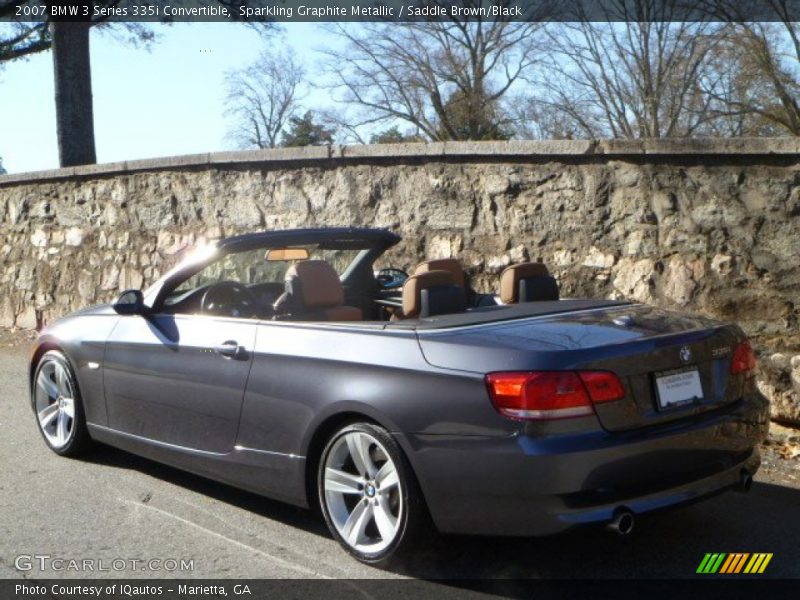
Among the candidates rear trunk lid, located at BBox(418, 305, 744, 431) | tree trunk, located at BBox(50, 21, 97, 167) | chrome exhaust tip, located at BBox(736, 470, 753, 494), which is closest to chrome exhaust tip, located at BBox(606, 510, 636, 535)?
rear trunk lid, located at BBox(418, 305, 744, 431)

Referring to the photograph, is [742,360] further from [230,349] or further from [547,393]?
[230,349]

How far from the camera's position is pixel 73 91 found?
13.8 meters

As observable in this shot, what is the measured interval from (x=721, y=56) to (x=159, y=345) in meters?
27.7

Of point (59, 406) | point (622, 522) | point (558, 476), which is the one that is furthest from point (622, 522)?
point (59, 406)

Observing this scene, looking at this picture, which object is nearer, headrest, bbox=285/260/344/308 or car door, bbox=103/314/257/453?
car door, bbox=103/314/257/453

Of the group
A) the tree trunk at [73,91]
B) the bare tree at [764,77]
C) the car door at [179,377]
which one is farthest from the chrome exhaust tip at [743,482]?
the bare tree at [764,77]

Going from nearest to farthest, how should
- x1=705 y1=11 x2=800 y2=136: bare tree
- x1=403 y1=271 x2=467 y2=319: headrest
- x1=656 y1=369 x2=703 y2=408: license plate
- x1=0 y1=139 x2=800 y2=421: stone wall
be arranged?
x1=656 y1=369 x2=703 y2=408: license plate
x1=403 y1=271 x2=467 y2=319: headrest
x1=0 y1=139 x2=800 y2=421: stone wall
x1=705 y1=11 x2=800 y2=136: bare tree

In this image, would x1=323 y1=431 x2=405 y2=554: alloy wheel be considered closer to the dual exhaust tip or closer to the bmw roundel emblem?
the dual exhaust tip

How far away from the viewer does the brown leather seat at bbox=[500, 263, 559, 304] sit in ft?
16.9

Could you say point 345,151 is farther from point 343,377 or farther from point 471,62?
point 471,62

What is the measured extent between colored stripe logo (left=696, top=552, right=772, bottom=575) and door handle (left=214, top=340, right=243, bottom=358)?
2215mm

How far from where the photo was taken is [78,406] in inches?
231

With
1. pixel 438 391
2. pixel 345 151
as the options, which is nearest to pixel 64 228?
pixel 345 151

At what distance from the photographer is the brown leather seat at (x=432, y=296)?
184 inches
